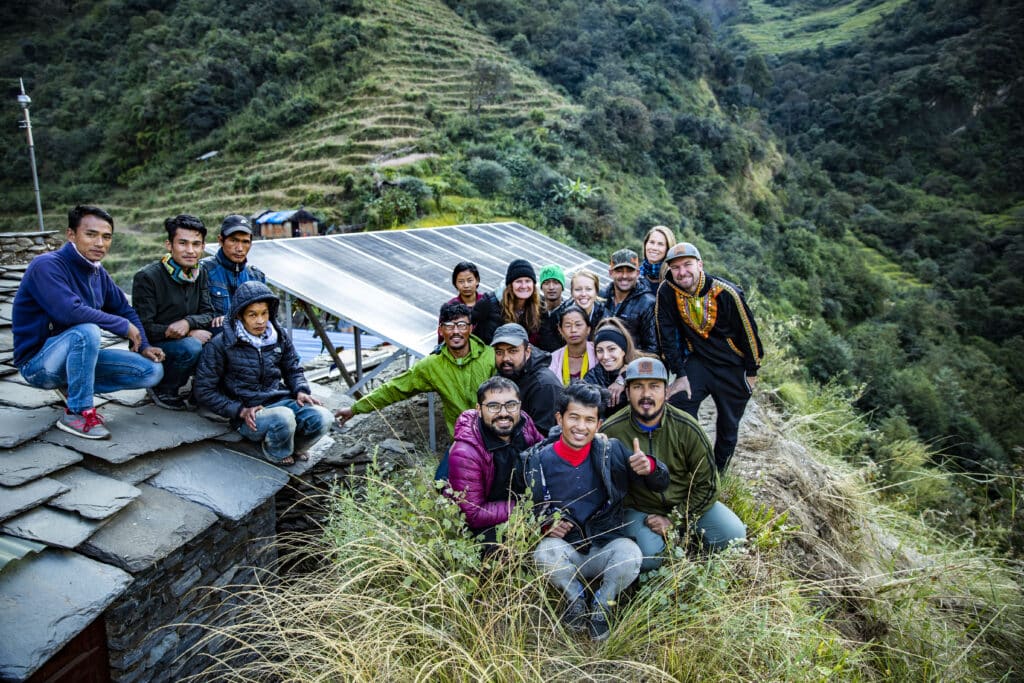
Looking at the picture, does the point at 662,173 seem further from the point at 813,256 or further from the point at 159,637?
the point at 159,637

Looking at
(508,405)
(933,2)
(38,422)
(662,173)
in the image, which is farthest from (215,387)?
(933,2)

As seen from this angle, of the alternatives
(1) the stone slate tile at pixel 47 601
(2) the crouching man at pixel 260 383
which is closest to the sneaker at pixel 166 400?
(2) the crouching man at pixel 260 383

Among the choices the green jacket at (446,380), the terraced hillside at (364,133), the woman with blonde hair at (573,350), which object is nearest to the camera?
the green jacket at (446,380)

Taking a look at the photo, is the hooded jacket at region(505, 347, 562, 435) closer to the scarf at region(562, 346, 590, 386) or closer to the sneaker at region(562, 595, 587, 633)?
the scarf at region(562, 346, 590, 386)

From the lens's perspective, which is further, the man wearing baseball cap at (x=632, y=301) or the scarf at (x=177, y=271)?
the man wearing baseball cap at (x=632, y=301)

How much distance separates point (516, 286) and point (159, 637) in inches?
117

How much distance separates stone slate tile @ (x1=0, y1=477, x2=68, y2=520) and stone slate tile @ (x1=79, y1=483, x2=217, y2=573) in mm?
279

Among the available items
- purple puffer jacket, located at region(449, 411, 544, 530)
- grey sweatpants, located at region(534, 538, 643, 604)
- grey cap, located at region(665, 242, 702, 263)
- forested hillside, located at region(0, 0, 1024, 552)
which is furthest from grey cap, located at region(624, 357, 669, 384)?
forested hillside, located at region(0, 0, 1024, 552)

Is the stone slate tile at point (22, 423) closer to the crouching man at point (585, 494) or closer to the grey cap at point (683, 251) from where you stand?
the crouching man at point (585, 494)

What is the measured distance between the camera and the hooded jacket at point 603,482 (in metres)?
2.60

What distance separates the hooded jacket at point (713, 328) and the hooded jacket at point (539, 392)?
2.87 ft

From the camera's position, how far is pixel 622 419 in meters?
2.86

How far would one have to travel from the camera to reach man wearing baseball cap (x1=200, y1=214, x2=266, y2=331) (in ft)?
11.4

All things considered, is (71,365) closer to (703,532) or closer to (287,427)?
(287,427)
